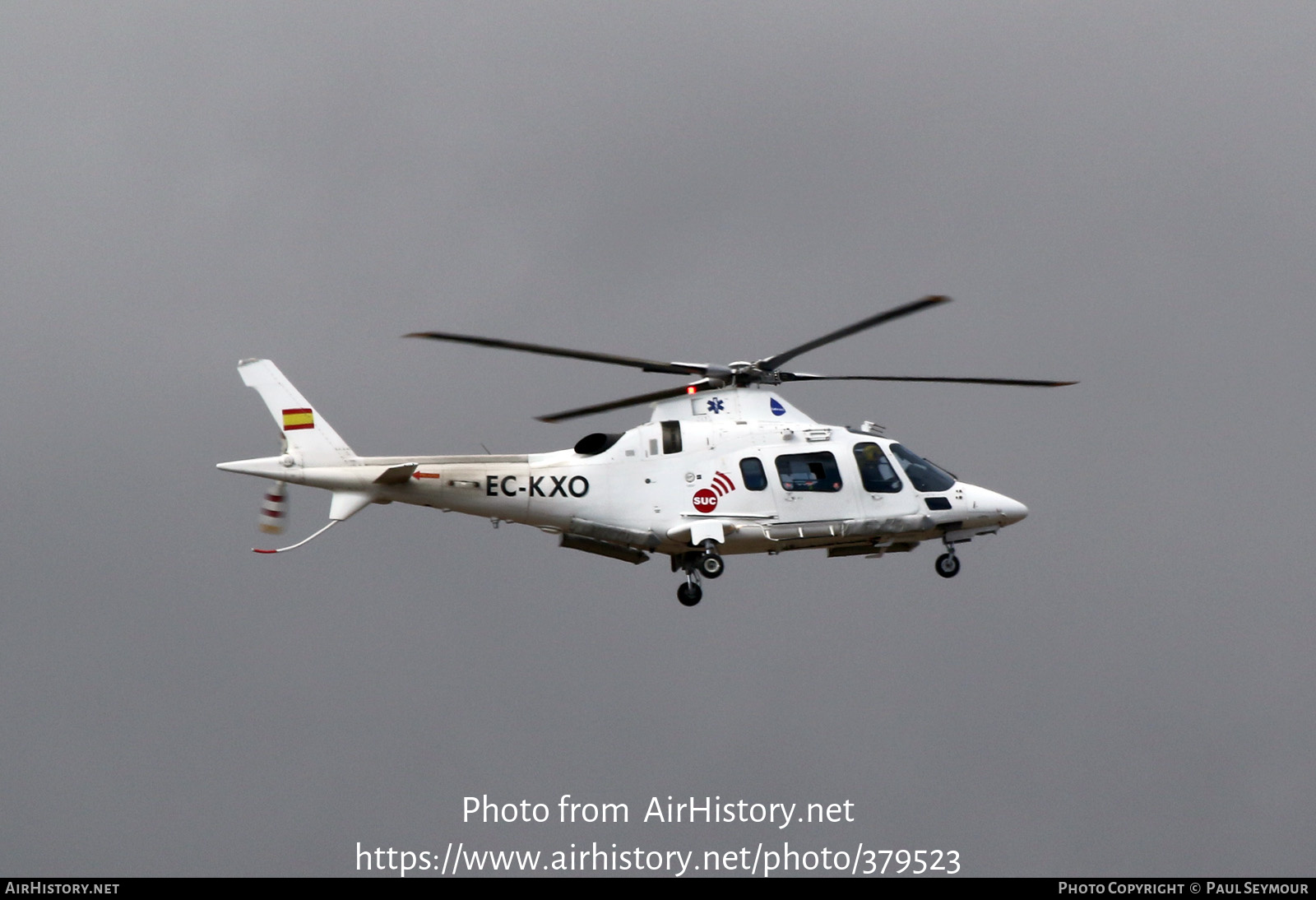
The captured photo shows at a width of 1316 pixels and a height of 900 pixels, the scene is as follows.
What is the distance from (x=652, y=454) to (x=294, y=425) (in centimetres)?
736

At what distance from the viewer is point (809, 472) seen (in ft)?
115

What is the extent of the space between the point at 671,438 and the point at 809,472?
3.01 m

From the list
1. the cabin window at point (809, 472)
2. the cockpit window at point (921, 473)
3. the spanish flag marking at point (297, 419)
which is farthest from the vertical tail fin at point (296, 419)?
the cockpit window at point (921, 473)

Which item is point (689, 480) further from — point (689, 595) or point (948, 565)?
point (948, 565)

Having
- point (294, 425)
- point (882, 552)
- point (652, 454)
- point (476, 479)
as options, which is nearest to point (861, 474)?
point (882, 552)

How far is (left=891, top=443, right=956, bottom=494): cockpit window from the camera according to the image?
35.8 m

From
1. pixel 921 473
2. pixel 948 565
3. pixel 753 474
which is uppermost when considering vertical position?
pixel 921 473

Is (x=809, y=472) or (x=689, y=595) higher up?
(x=809, y=472)

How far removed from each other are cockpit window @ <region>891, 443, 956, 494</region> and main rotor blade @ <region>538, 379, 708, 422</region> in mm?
4593

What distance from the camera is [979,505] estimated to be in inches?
1425

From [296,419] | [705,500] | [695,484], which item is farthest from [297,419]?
[705,500]

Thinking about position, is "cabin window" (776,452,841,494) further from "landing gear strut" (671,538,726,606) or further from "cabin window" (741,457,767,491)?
"landing gear strut" (671,538,726,606)

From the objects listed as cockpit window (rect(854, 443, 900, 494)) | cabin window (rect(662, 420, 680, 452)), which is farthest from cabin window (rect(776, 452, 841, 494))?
cabin window (rect(662, 420, 680, 452))

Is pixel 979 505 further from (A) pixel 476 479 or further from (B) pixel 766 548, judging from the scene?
(A) pixel 476 479
